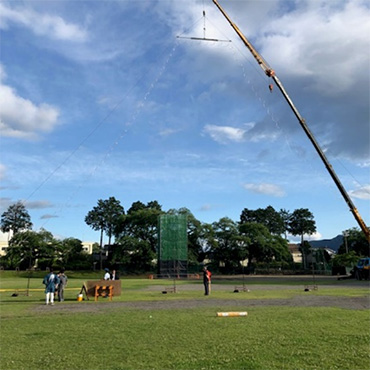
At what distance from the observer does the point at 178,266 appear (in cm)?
5766

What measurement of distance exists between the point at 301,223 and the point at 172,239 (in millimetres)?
75329

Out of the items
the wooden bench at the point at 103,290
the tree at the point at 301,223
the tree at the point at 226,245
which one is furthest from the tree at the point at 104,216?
the wooden bench at the point at 103,290

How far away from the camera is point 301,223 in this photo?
122625mm

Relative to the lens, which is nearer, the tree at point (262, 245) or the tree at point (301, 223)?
the tree at point (262, 245)

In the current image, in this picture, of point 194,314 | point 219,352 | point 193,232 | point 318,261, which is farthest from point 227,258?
point 219,352

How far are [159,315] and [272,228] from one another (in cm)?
11267

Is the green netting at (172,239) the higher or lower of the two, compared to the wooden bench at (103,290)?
higher

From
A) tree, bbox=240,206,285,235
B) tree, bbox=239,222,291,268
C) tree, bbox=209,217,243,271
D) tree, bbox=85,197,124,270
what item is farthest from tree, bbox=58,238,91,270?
tree, bbox=240,206,285,235

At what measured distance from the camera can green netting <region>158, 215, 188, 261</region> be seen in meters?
58.5

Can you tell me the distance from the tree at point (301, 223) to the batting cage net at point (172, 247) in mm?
73177

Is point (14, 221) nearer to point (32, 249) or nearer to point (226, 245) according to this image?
point (32, 249)

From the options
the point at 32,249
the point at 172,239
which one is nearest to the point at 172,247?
the point at 172,239

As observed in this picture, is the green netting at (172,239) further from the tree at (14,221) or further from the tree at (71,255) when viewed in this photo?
the tree at (14,221)

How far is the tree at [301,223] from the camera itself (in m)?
122
